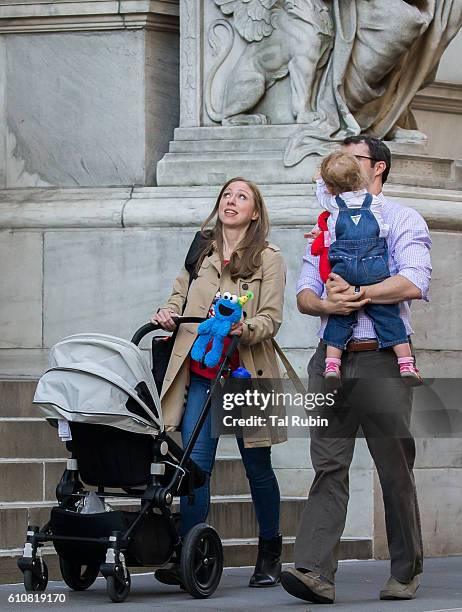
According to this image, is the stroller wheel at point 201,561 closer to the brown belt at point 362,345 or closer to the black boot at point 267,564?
the black boot at point 267,564

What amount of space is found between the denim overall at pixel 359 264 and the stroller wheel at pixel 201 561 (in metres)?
0.96

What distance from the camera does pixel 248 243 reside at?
7422mm

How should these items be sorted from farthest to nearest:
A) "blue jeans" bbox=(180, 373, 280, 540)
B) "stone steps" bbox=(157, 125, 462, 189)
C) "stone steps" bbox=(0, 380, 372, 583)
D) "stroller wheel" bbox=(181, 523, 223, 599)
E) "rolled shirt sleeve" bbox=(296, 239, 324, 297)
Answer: "stone steps" bbox=(157, 125, 462, 189), "stone steps" bbox=(0, 380, 372, 583), "blue jeans" bbox=(180, 373, 280, 540), "rolled shirt sleeve" bbox=(296, 239, 324, 297), "stroller wheel" bbox=(181, 523, 223, 599)

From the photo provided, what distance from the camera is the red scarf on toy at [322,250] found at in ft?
22.5

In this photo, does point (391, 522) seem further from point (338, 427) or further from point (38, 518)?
point (38, 518)

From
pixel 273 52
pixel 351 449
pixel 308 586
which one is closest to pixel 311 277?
pixel 351 449

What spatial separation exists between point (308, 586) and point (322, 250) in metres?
1.35

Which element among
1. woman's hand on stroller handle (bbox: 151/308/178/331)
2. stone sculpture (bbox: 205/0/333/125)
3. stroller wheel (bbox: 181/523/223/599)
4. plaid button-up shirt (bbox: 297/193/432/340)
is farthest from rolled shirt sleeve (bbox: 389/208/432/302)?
stone sculpture (bbox: 205/0/333/125)

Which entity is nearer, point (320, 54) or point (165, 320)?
point (165, 320)

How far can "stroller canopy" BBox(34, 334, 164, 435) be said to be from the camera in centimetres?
666

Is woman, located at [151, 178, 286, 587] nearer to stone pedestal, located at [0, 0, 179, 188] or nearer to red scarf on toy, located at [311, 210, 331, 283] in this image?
red scarf on toy, located at [311, 210, 331, 283]

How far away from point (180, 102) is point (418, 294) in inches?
134

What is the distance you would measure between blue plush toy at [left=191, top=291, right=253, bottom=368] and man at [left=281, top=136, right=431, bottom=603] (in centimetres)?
31

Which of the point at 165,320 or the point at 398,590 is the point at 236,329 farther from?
the point at 398,590
